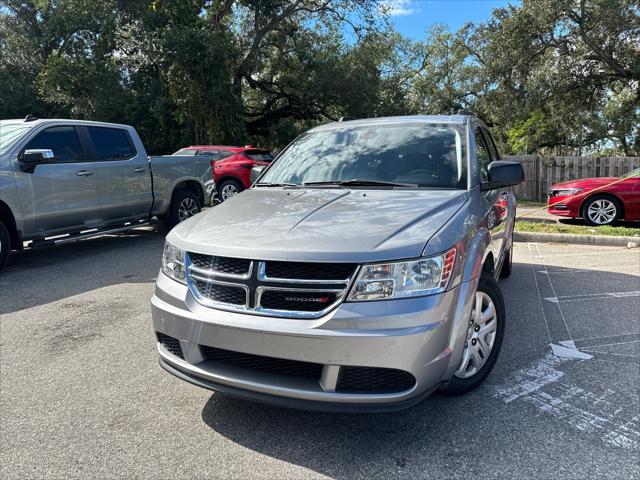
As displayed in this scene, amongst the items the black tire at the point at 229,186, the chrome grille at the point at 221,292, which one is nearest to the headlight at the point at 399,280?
the chrome grille at the point at 221,292

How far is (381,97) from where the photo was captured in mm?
26391

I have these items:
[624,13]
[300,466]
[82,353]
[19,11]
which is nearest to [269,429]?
[300,466]

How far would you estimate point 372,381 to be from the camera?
2.45 m

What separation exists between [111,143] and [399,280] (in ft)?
23.6

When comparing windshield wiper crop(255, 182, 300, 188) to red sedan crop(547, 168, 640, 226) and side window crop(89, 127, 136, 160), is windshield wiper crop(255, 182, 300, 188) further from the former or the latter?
red sedan crop(547, 168, 640, 226)

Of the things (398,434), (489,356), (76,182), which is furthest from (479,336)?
(76,182)

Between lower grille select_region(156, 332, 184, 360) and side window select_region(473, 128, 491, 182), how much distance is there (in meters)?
2.45

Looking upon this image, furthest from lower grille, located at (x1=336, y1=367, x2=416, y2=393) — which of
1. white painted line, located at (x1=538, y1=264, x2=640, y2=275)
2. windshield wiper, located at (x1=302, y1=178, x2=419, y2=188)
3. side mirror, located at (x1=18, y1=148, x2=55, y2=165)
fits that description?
side mirror, located at (x1=18, y1=148, x2=55, y2=165)

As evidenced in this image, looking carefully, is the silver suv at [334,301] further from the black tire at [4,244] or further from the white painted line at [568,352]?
the black tire at [4,244]

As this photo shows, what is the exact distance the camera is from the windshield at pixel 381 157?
12.2 feet

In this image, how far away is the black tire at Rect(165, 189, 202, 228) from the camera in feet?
30.9

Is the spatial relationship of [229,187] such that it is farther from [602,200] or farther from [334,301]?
[334,301]

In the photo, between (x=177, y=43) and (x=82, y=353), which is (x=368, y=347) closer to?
(x=82, y=353)

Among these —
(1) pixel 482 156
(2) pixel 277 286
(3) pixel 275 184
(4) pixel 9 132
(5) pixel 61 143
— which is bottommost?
(2) pixel 277 286
